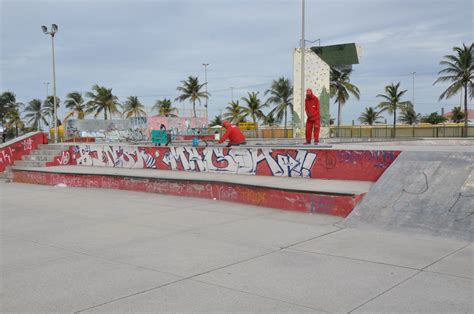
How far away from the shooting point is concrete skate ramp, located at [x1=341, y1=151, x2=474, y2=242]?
7.11 metres

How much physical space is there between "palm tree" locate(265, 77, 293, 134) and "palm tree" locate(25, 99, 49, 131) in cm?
4517

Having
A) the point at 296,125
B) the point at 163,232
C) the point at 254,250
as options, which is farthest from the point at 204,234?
the point at 296,125

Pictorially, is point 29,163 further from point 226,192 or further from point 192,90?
point 192,90

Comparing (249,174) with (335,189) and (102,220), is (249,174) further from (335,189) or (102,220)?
(102,220)

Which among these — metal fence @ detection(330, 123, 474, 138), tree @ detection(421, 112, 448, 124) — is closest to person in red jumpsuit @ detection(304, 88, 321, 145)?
metal fence @ detection(330, 123, 474, 138)

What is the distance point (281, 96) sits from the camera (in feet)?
212

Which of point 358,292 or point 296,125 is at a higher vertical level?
point 296,125

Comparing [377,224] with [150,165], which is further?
[150,165]

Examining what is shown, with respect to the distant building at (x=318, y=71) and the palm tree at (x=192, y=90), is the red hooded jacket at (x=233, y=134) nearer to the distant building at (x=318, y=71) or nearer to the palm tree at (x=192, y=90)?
the distant building at (x=318, y=71)

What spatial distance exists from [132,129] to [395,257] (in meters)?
51.3

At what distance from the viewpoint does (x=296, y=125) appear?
4284 centimetres

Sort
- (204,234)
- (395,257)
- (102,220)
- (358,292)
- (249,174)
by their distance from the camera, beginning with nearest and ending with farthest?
(358,292) → (395,257) → (204,234) → (102,220) → (249,174)

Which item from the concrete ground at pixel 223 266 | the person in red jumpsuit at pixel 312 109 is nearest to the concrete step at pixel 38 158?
the concrete ground at pixel 223 266

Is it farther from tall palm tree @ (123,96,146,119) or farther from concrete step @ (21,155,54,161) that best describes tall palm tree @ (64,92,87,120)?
concrete step @ (21,155,54,161)
